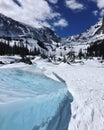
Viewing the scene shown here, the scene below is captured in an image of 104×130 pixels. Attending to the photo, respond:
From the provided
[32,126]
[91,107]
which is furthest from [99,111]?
[32,126]

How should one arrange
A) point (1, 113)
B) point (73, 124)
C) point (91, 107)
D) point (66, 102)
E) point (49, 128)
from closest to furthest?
1. point (1, 113)
2. point (49, 128)
3. point (73, 124)
4. point (91, 107)
5. point (66, 102)

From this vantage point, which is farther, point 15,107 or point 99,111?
point 99,111

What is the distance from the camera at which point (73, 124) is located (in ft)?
37.9

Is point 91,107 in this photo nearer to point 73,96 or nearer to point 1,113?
point 73,96

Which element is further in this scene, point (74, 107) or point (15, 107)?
point (74, 107)

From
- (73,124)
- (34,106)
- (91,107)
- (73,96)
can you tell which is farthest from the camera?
(73,96)

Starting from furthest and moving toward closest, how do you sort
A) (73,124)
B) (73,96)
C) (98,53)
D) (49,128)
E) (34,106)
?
(98,53), (73,96), (34,106), (73,124), (49,128)

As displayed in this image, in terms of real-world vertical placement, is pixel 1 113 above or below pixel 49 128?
above

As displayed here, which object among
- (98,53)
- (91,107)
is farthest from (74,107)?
(98,53)

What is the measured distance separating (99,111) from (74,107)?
1698mm

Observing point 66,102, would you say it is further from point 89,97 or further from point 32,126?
point 32,126

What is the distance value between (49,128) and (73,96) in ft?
21.6

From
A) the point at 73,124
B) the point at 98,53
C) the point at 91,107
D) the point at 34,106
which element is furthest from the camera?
the point at 98,53

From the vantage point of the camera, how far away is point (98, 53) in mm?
159500
